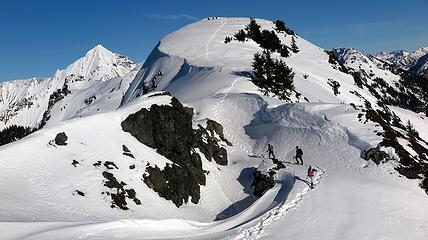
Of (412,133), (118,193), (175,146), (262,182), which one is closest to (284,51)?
(412,133)

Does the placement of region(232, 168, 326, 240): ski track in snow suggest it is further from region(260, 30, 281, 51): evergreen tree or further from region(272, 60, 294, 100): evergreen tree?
region(260, 30, 281, 51): evergreen tree

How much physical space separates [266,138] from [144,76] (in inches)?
2490

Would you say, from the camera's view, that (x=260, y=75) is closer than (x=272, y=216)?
No

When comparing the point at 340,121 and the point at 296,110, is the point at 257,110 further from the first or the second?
the point at 340,121

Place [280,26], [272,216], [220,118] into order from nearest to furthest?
[272,216], [220,118], [280,26]

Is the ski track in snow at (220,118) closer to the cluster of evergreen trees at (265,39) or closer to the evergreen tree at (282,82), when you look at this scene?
the evergreen tree at (282,82)

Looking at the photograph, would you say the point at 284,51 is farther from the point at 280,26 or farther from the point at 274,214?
the point at 274,214

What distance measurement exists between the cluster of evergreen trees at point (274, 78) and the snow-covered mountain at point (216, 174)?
Result: 10.3 feet

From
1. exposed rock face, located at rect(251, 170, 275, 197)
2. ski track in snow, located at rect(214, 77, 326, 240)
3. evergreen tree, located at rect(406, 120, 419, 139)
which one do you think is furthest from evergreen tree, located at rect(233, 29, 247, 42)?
ski track in snow, located at rect(214, 77, 326, 240)

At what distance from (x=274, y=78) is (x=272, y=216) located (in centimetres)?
3885

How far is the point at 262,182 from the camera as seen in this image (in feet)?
121

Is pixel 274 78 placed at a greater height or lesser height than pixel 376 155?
greater

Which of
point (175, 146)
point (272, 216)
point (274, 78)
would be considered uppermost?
point (274, 78)

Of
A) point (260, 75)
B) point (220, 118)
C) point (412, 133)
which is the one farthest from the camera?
point (260, 75)
